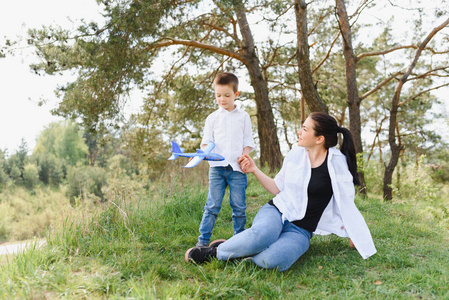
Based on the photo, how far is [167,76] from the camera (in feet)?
31.4

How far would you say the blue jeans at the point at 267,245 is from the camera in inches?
100

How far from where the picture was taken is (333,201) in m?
2.86

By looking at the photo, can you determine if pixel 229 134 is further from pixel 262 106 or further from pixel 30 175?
pixel 30 175

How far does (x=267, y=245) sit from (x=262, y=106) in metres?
6.10

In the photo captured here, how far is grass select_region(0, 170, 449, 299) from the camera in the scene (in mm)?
2246

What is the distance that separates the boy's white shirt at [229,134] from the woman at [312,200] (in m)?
0.15

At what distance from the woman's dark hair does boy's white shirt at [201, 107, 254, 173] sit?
63 centimetres

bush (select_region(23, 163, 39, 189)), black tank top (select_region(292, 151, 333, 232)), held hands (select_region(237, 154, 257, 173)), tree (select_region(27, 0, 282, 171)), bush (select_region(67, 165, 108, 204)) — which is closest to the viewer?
black tank top (select_region(292, 151, 333, 232))

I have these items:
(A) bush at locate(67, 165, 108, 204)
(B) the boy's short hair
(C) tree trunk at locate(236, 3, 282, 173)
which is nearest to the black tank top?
(B) the boy's short hair

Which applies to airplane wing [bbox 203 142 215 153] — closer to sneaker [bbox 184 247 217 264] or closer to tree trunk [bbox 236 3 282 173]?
sneaker [bbox 184 247 217 264]

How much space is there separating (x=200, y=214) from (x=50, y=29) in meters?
4.21

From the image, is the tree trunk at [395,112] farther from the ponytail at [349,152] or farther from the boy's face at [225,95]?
the boy's face at [225,95]

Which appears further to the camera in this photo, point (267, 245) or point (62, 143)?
point (62, 143)

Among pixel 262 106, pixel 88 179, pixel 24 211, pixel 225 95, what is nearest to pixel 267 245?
pixel 225 95
